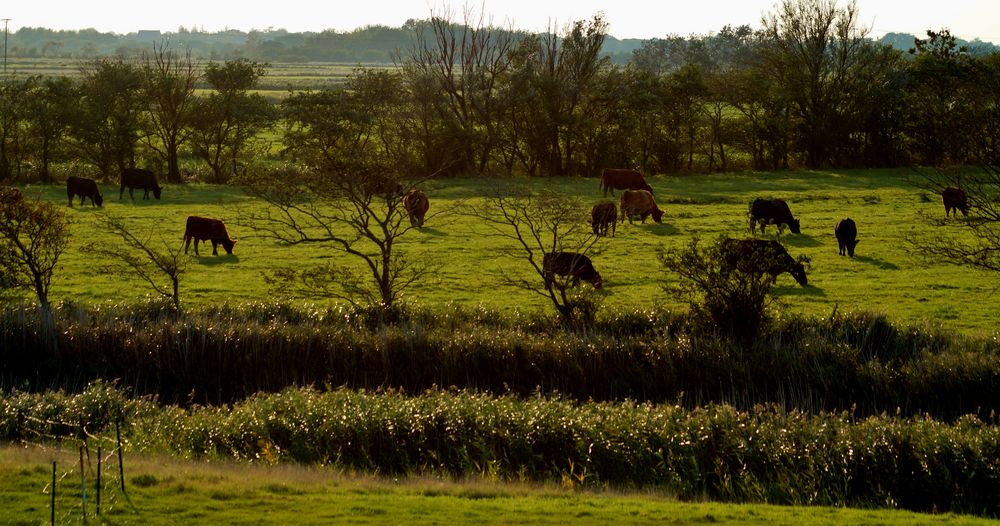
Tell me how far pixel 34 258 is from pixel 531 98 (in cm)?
3671

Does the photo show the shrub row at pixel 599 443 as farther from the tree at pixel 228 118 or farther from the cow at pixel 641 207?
the tree at pixel 228 118

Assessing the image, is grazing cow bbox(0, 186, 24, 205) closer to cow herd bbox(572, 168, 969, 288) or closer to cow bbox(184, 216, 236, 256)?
cow bbox(184, 216, 236, 256)

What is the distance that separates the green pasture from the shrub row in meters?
Answer: 6.84

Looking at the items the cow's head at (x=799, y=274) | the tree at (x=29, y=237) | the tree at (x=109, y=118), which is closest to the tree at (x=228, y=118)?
the tree at (x=109, y=118)

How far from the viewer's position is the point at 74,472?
12.9m

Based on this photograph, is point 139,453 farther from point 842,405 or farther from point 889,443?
point 842,405

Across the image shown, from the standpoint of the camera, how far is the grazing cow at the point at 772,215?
3378 centimetres

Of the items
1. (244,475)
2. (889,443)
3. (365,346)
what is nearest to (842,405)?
(889,443)

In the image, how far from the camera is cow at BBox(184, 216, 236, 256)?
31.5 m

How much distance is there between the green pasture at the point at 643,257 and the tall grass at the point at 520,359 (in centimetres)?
199

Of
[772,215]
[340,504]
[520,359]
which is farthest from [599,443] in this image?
[772,215]

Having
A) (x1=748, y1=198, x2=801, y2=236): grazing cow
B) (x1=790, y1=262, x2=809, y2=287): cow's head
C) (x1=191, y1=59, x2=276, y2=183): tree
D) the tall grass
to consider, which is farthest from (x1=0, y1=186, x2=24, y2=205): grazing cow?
(x1=191, y1=59, x2=276, y2=183): tree

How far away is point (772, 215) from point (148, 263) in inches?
710

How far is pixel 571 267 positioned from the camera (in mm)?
24703
